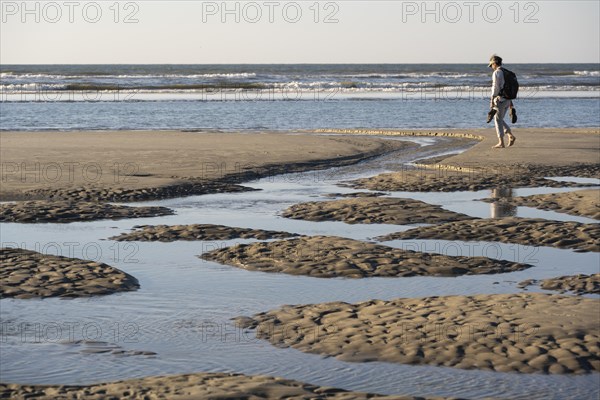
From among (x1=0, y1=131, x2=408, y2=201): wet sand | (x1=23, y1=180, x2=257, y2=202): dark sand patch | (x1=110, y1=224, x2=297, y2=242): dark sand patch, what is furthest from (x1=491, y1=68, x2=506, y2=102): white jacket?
(x1=110, y1=224, x2=297, y2=242): dark sand patch

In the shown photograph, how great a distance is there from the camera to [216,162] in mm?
19047

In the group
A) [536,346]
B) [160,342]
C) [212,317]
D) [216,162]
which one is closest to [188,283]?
[212,317]

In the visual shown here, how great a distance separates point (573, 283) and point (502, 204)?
5.08 metres

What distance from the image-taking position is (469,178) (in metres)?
16.6

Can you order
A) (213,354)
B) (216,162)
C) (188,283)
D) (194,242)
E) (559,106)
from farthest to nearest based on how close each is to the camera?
(559,106)
(216,162)
(194,242)
(188,283)
(213,354)

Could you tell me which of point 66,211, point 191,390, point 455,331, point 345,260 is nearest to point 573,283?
point 455,331

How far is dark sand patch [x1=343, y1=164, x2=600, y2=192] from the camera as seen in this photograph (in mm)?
15758

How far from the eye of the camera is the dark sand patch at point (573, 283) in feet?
28.2

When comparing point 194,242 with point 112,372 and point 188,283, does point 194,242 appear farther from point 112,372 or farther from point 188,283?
point 112,372

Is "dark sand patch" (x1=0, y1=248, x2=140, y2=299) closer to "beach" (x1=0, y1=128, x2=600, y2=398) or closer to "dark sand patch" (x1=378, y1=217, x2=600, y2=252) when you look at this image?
"beach" (x1=0, y1=128, x2=600, y2=398)

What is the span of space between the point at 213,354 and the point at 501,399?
189cm

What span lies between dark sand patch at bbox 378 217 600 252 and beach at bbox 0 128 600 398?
3cm

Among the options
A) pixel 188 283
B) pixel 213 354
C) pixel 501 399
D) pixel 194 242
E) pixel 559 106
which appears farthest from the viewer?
pixel 559 106

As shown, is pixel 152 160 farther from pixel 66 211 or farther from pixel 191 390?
pixel 191 390
